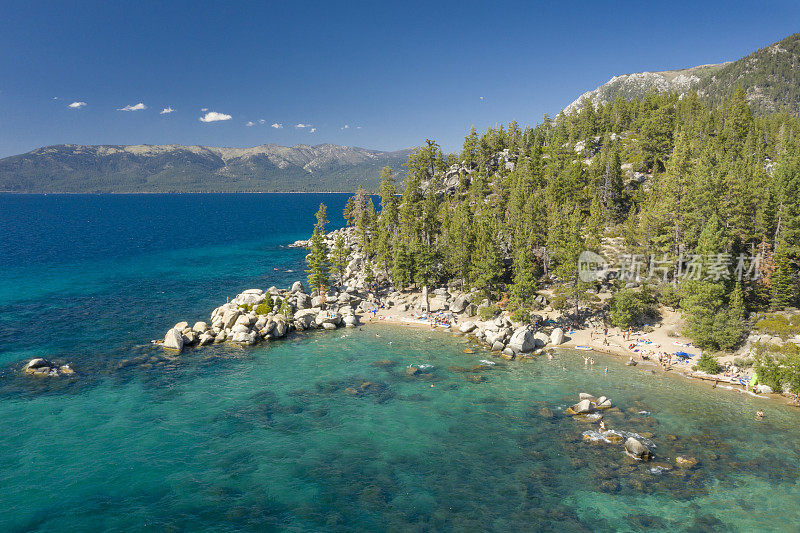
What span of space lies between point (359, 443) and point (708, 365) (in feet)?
160

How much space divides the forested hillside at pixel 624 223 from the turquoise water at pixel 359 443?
1610 centimetres

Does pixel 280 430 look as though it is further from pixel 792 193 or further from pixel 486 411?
pixel 792 193

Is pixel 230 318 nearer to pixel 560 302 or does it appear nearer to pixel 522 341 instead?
pixel 522 341

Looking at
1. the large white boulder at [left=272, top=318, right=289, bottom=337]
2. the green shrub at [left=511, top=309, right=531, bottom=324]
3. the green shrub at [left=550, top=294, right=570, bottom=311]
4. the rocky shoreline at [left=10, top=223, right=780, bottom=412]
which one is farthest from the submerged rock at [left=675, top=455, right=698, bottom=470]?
the large white boulder at [left=272, top=318, right=289, bottom=337]

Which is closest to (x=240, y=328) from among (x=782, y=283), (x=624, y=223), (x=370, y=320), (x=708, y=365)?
(x=370, y=320)

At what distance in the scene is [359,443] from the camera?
41.8 m

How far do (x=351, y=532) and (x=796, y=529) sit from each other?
111 feet

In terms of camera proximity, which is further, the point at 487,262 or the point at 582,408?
the point at 487,262

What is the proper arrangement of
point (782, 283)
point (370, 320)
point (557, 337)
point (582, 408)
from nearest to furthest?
point (582, 408) → point (782, 283) → point (557, 337) → point (370, 320)

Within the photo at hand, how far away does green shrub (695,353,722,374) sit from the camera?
55094 mm

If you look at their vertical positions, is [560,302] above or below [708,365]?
above

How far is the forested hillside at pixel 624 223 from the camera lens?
2557 inches

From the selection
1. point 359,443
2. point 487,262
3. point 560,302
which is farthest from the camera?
point 487,262

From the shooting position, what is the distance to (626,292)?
67625 mm
